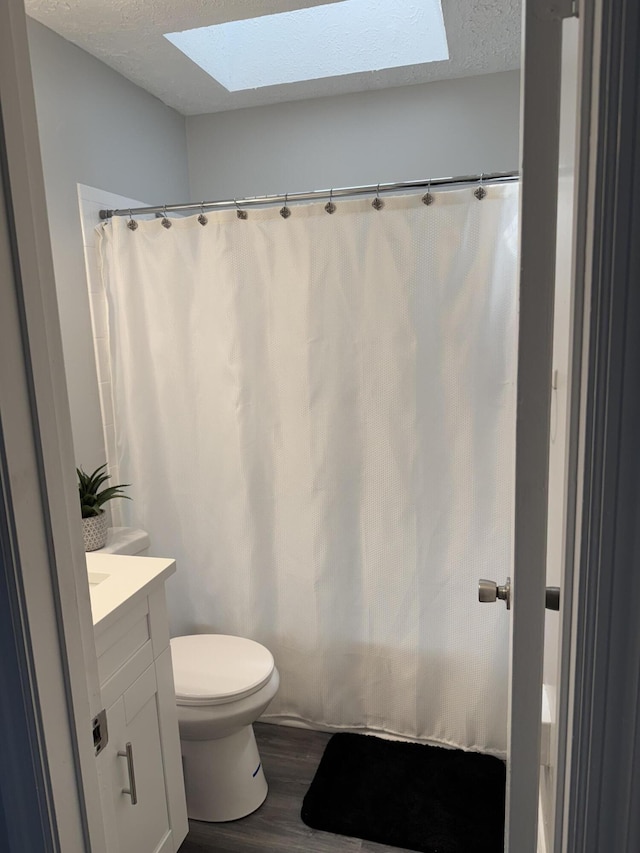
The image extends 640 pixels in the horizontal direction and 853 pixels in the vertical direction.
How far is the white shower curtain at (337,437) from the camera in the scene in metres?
1.86

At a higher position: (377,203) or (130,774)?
(377,203)

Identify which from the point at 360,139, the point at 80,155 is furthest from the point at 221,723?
the point at 360,139

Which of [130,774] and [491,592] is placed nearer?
[491,592]

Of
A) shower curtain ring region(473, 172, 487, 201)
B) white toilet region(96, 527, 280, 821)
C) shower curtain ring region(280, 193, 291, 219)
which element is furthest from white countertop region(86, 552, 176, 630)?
shower curtain ring region(473, 172, 487, 201)

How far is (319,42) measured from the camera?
7.14ft

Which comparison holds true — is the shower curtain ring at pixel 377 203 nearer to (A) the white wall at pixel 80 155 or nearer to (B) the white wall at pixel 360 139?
(B) the white wall at pixel 360 139

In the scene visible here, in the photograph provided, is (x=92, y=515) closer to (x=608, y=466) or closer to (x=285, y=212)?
(x=285, y=212)

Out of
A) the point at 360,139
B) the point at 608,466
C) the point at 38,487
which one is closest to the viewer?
the point at 608,466

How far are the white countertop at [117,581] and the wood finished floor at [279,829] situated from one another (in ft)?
2.76

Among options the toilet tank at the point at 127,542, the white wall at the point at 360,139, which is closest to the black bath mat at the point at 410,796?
the toilet tank at the point at 127,542

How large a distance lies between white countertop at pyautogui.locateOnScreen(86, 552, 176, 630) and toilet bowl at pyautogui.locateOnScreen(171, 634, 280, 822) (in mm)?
452

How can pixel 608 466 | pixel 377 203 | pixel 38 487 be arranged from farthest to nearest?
1. pixel 377 203
2. pixel 38 487
3. pixel 608 466

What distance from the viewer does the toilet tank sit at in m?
1.93

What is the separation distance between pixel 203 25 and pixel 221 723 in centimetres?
203
